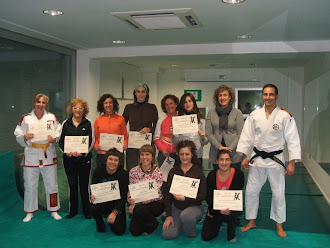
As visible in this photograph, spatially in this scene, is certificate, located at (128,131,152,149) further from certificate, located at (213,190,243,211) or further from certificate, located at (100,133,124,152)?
certificate, located at (213,190,243,211)

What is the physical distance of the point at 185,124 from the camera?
3.42 meters

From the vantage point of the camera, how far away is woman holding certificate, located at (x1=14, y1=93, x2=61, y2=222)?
11.5 ft

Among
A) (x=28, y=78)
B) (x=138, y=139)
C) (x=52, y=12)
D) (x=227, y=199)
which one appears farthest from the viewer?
(x=28, y=78)

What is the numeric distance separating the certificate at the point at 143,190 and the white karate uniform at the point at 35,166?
1.01 meters

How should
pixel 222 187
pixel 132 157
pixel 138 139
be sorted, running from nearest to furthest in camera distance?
pixel 222 187 < pixel 138 139 < pixel 132 157

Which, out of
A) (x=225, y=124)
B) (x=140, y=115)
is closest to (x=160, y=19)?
(x=140, y=115)

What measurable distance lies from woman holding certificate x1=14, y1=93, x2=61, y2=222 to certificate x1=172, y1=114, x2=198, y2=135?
51.9 inches

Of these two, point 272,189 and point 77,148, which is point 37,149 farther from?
point 272,189

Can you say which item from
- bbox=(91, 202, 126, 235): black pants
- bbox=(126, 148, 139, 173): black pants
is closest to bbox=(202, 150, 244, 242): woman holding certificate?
bbox=(91, 202, 126, 235): black pants

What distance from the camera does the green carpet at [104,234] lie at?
306 centimetres

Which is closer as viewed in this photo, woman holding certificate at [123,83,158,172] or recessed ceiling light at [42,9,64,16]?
recessed ceiling light at [42,9,64,16]

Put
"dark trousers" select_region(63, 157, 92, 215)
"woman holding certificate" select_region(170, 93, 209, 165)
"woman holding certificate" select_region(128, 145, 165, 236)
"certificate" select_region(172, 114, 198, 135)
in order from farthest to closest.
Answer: "dark trousers" select_region(63, 157, 92, 215), "woman holding certificate" select_region(170, 93, 209, 165), "certificate" select_region(172, 114, 198, 135), "woman holding certificate" select_region(128, 145, 165, 236)

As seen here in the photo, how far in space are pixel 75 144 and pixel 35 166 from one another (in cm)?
49

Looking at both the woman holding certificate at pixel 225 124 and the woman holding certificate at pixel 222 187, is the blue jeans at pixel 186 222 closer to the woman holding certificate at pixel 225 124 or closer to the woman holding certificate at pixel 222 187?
the woman holding certificate at pixel 222 187
